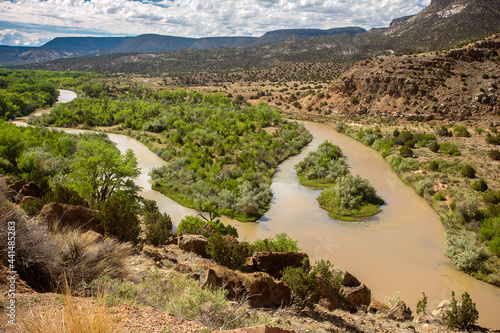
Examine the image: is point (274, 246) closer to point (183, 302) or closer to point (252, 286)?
point (252, 286)

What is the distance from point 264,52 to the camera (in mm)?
150125

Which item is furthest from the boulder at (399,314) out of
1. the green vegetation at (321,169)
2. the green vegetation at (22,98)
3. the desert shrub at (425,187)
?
the green vegetation at (22,98)

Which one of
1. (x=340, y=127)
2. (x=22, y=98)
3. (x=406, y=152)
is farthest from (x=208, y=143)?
(x=22, y=98)

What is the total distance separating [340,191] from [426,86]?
39.7m

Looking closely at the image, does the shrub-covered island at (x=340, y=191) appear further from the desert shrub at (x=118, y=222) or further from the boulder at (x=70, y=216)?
the boulder at (x=70, y=216)

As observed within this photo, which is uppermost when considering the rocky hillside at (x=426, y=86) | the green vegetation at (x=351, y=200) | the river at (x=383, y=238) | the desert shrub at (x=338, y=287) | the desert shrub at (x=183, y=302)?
the rocky hillside at (x=426, y=86)

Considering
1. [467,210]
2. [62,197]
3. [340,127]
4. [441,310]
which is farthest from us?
[340,127]

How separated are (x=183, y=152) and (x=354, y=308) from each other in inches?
1102

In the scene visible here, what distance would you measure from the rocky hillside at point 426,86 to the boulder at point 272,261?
47.6 m

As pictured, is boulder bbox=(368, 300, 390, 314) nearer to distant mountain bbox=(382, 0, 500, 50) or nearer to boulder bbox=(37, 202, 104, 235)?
boulder bbox=(37, 202, 104, 235)

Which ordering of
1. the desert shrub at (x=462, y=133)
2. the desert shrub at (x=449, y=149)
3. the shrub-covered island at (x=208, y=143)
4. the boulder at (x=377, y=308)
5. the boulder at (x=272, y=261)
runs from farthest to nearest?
the desert shrub at (x=462, y=133) → the desert shrub at (x=449, y=149) → the shrub-covered island at (x=208, y=143) → the boulder at (x=272, y=261) → the boulder at (x=377, y=308)

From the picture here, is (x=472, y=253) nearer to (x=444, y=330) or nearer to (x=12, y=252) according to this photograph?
(x=444, y=330)

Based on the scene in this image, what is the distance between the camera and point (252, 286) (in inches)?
338

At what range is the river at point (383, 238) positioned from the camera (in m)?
15.4
